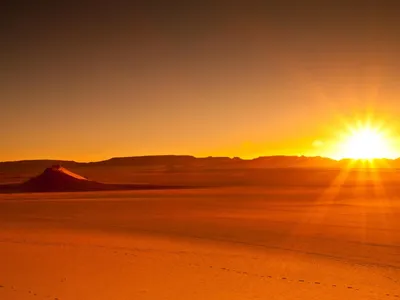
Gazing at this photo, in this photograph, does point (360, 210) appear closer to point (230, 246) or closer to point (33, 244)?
point (230, 246)

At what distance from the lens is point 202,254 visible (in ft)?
39.0

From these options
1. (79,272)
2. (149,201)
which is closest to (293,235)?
(79,272)

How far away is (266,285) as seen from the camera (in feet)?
28.7

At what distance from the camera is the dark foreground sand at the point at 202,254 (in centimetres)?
844

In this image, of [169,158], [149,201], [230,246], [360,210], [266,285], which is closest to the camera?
[266,285]

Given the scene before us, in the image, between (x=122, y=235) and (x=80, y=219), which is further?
(x=80, y=219)

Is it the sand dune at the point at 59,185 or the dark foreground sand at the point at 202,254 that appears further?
the sand dune at the point at 59,185

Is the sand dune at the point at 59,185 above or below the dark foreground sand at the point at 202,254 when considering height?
above

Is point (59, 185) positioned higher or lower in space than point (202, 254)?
higher

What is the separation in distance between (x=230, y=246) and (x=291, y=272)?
354cm

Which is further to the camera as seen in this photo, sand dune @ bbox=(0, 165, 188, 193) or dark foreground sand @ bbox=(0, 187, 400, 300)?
sand dune @ bbox=(0, 165, 188, 193)

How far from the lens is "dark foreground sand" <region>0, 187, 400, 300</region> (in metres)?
8.44

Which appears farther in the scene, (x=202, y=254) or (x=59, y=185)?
(x=59, y=185)

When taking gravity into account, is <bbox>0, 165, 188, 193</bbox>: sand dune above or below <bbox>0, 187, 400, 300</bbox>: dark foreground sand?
above
